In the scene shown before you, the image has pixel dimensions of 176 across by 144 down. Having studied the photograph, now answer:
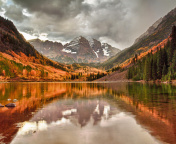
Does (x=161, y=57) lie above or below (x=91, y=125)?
above

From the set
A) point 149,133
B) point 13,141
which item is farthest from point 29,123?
point 149,133

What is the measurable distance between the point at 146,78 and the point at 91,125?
542 ft

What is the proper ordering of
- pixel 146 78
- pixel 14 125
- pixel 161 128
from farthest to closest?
1. pixel 146 78
2. pixel 14 125
3. pixel 161 128

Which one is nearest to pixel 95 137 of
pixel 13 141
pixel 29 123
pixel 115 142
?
pixel 115 142

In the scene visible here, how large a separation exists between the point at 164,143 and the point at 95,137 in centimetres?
510

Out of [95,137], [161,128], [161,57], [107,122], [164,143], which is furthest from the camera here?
[161,57]

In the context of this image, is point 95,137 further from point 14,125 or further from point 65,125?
point 14,125

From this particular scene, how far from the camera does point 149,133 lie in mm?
13172

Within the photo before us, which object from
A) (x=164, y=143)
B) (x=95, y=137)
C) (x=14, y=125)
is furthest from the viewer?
(x=14, y=125)

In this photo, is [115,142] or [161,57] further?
[161,57]

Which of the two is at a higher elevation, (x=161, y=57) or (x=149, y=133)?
(x=161, y=57)

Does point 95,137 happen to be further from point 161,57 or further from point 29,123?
point 161,57

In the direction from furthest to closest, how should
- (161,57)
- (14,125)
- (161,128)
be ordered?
(161,57), (14,125), (161,128)

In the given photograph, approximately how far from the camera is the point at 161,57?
136375mm
